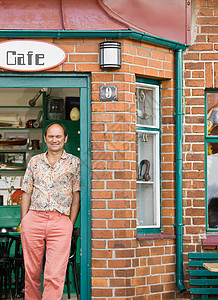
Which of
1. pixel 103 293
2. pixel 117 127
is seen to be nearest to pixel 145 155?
pixel 117 127

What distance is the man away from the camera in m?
6.04

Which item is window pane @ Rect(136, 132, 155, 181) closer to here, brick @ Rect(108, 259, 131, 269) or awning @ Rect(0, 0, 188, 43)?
brick @ Rect(108, 259, 131, 269)

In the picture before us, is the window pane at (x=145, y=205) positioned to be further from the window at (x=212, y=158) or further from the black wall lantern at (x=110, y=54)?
the black wall lantern at (x=110, y=54)

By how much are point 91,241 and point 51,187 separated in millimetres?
788

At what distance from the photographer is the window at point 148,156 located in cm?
679

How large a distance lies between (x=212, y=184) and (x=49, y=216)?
7.43 ft

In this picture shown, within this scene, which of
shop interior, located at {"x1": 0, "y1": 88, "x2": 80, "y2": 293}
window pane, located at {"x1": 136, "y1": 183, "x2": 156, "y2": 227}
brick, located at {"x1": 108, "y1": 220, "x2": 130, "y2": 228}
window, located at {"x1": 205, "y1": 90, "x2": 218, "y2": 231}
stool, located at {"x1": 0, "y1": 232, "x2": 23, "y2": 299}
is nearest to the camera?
brick, located at {"x1": 108, "y1": 220, "x2": 130, "y2": 228}

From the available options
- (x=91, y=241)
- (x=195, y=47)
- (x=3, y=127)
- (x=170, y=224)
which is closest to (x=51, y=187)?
(x=91, y=241)

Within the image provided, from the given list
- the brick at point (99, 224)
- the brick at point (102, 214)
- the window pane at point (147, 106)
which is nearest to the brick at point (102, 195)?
the brick at point (102, 214)

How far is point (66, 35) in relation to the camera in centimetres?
629

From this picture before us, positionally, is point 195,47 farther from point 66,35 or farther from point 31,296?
point 31,296

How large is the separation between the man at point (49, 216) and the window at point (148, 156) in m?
0.93

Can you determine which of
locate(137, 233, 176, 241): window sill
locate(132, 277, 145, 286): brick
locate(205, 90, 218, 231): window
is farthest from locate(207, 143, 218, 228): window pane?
locate(132, 277, 145, 286): brick

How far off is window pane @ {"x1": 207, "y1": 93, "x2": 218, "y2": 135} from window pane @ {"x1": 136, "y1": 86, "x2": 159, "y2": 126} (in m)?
0.71
